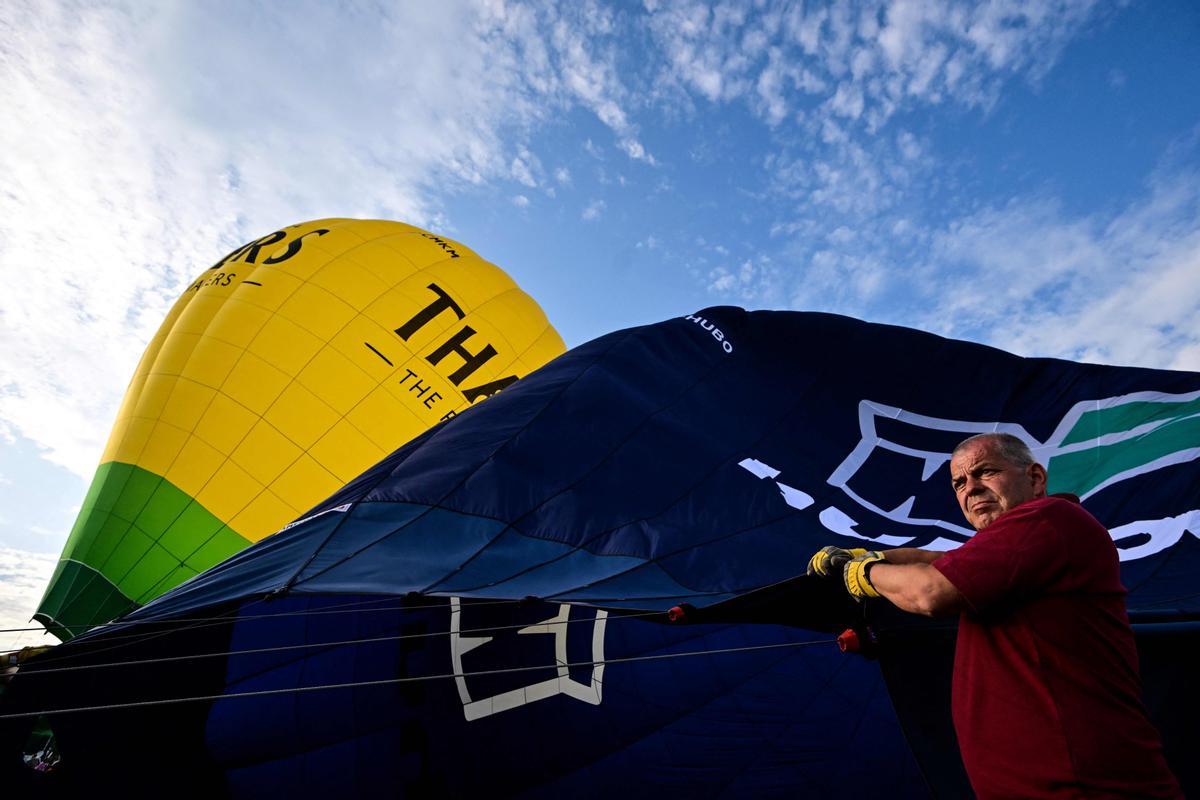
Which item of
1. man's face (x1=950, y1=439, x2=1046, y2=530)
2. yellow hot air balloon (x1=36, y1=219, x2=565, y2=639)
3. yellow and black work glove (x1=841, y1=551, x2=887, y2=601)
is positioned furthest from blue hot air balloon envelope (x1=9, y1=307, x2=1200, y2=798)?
yellow hot air balloon (x1=36, y1=219, x2=565, y2=639)

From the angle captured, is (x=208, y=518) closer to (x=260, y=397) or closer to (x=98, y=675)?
(x=260, y=397)

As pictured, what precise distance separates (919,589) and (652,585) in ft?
3.08

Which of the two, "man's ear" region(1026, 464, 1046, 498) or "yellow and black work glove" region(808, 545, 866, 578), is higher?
"man's ear" region(1026, 464, 1046, 498)

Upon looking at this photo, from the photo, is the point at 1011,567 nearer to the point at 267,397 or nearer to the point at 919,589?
the point at 919,589

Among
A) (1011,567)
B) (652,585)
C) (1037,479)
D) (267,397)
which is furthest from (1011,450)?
(267,397)

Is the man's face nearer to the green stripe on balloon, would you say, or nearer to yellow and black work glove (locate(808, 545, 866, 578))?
yellow and black work glove (locate(808, 545, 866, 578))

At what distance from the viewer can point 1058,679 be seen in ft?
4.30

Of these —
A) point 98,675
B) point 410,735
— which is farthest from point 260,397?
point 410,735

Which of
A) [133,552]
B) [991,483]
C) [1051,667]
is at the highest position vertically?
[133,552]

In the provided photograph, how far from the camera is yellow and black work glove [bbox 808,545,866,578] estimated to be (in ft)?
5.67

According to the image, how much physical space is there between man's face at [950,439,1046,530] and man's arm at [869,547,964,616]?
334mm

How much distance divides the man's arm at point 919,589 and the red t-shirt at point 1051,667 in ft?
0.07

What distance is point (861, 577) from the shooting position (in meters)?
1.58

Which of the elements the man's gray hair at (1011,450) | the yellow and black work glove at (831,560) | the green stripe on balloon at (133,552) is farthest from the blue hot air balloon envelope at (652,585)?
the green stripe on balloon at (133,552)
